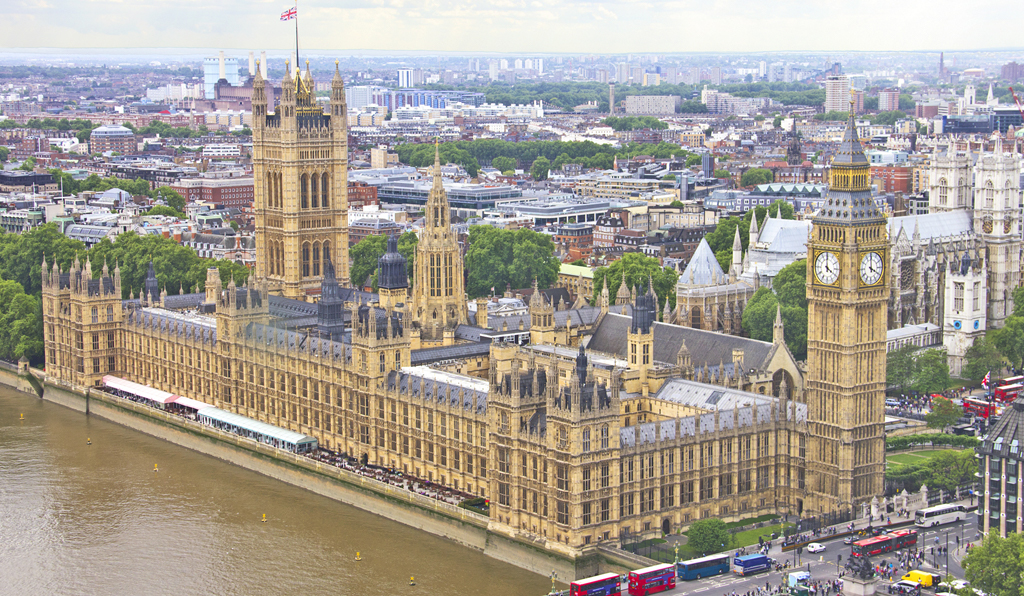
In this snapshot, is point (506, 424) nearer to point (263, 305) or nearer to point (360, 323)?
point (360, 323)

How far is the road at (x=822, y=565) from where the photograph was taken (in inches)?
3199

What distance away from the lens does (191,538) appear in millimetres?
97812

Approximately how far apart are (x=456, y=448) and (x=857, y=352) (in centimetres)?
2643

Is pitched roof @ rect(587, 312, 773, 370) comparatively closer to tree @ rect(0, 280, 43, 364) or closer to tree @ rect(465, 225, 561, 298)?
tree @ rect(465, 225, 561, 298)

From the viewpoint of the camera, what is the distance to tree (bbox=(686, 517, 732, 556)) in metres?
86.3

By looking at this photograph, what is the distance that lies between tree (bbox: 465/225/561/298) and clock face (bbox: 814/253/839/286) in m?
78.7

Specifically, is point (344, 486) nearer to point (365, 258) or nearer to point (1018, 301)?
point (1018, 301)

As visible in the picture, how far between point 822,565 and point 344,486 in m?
34.6

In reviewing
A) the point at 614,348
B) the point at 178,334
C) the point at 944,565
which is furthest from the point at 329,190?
the point at 944,565

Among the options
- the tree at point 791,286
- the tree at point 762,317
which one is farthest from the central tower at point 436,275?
the tree at point 791,286

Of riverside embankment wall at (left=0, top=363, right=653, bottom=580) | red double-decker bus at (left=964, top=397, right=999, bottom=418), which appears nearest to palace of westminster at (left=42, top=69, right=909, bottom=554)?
riverside embankment wall at (left=0, top=363, right=653, bottom=580)

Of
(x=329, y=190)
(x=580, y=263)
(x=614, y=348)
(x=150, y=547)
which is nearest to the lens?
(x=150, y=547)

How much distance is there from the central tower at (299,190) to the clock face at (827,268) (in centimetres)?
6713

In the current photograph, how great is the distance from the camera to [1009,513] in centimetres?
8469
